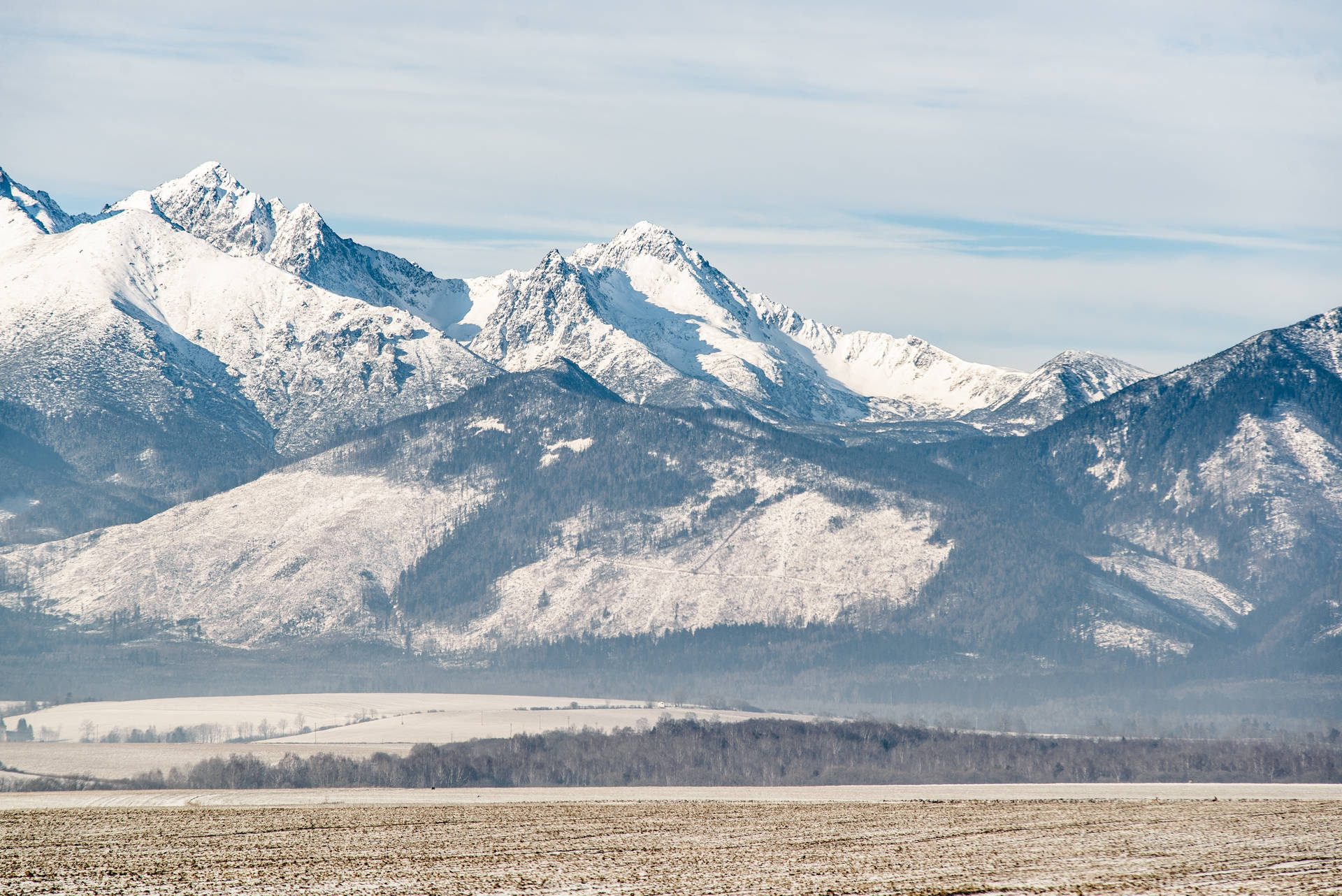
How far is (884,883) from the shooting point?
12044 cm

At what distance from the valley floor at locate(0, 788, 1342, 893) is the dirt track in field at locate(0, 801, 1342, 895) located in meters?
0.34

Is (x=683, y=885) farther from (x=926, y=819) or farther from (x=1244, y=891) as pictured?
(x=926, y=819)

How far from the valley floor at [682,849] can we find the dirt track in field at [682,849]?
13.2 inches

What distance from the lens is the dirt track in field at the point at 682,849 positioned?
12056cm

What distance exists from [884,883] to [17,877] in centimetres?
6232

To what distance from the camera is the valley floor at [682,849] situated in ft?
396

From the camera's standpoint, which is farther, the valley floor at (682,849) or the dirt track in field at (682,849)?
the valley floor at (682,849)

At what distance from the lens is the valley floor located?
121 meters

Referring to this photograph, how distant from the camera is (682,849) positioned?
5630 inches

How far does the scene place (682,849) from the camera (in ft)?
469

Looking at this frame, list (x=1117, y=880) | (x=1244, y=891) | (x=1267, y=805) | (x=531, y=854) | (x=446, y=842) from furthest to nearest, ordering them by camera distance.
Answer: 1. (x=1267, y=805)
2. (x=446, y=842)
3. (x=531, y=854)
4. (x=1117, y=880)
5. (x=1244, y=891)

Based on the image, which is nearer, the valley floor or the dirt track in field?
the dirt track in field

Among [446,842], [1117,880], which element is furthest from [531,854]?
[1117,880]

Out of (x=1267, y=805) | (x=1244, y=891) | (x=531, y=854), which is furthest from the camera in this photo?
(x=1267, y=805)
